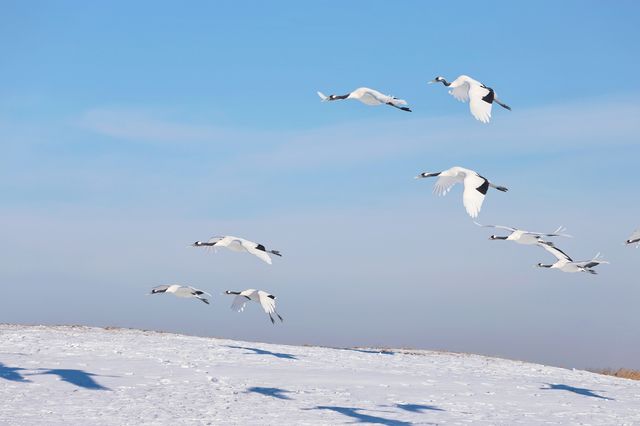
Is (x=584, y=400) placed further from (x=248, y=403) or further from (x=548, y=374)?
(x=248, y=403)

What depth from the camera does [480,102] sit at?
626 inches

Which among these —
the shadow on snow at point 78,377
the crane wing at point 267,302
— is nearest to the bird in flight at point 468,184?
the crane wing at point 267,302

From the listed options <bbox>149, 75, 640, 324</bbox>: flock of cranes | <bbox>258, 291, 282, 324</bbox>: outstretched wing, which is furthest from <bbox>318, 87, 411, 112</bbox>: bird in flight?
<bbox>258, 291, 282, 324</bbox>: outstretched wing

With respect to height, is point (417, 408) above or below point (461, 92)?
below

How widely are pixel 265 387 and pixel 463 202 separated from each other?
4.82 meters

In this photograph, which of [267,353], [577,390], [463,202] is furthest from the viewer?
[267,353]

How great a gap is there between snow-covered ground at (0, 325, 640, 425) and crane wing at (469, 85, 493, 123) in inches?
192

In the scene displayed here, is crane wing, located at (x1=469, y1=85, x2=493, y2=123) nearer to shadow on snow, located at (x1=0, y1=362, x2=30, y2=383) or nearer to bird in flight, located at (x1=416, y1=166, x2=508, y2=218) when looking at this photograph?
bird in flight, located at (x1=416, y1=166, x2=508, y2=218)

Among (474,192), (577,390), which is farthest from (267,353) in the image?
(474,192)

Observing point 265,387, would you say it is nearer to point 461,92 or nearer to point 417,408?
point 417,408

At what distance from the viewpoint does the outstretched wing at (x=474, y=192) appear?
15008mm

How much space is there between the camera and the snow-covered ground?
15.0 metres

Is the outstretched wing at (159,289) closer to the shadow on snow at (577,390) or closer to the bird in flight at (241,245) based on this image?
the bird in flight at (241,245)

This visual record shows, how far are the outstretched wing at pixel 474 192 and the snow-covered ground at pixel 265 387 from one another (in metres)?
3.42
